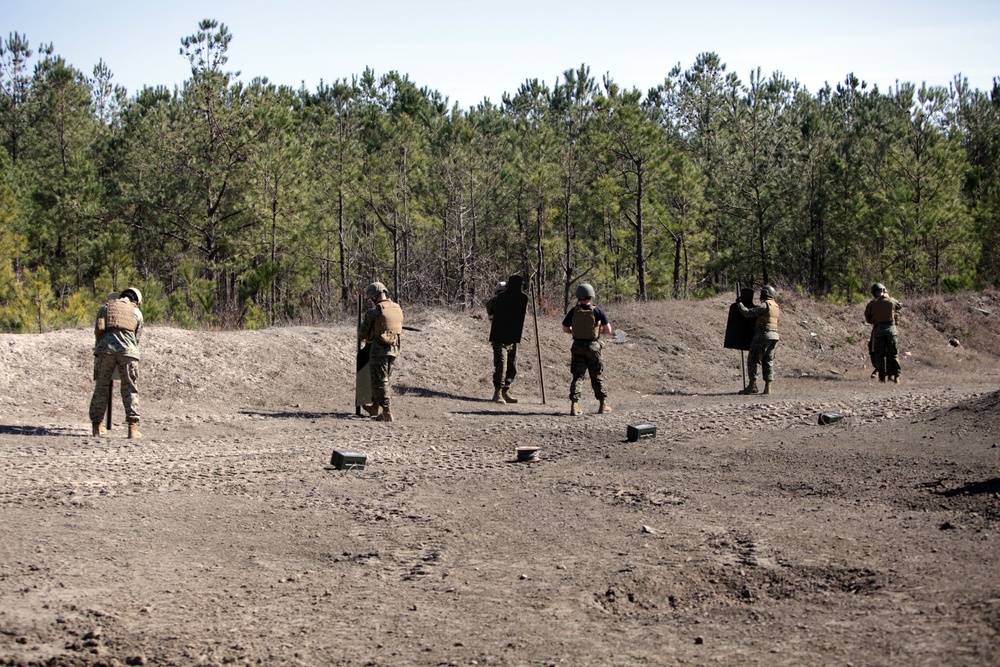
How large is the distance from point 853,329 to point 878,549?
21.1 metres

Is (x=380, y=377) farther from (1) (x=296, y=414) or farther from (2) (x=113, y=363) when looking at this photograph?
(2) (x=113, y=363)

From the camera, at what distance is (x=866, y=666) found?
16.2 ft

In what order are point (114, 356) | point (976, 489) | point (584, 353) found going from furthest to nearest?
point (584, 353) < point (114, 356) < point (976, 489)

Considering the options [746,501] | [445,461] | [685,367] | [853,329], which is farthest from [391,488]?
[853,329]

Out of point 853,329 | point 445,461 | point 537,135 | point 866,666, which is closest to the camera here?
point 866,666

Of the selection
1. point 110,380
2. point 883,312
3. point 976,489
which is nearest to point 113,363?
point 110,380

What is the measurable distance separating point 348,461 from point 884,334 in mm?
12871

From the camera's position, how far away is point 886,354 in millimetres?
20219

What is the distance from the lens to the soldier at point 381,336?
14.8 metres

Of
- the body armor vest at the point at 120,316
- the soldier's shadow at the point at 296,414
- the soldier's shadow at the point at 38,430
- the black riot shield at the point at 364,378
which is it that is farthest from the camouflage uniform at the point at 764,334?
the soldier's shadow at the point at 38,430

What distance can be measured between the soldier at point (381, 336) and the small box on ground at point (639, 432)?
12.7 feet

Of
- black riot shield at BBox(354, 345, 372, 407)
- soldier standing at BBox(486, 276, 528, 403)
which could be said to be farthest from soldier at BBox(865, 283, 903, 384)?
black riot shield at BBox(354, 345, 372, 407)

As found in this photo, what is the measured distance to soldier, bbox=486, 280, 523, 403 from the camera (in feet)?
56.2

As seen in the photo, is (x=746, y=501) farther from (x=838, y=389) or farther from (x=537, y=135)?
(x=537, y=135)
